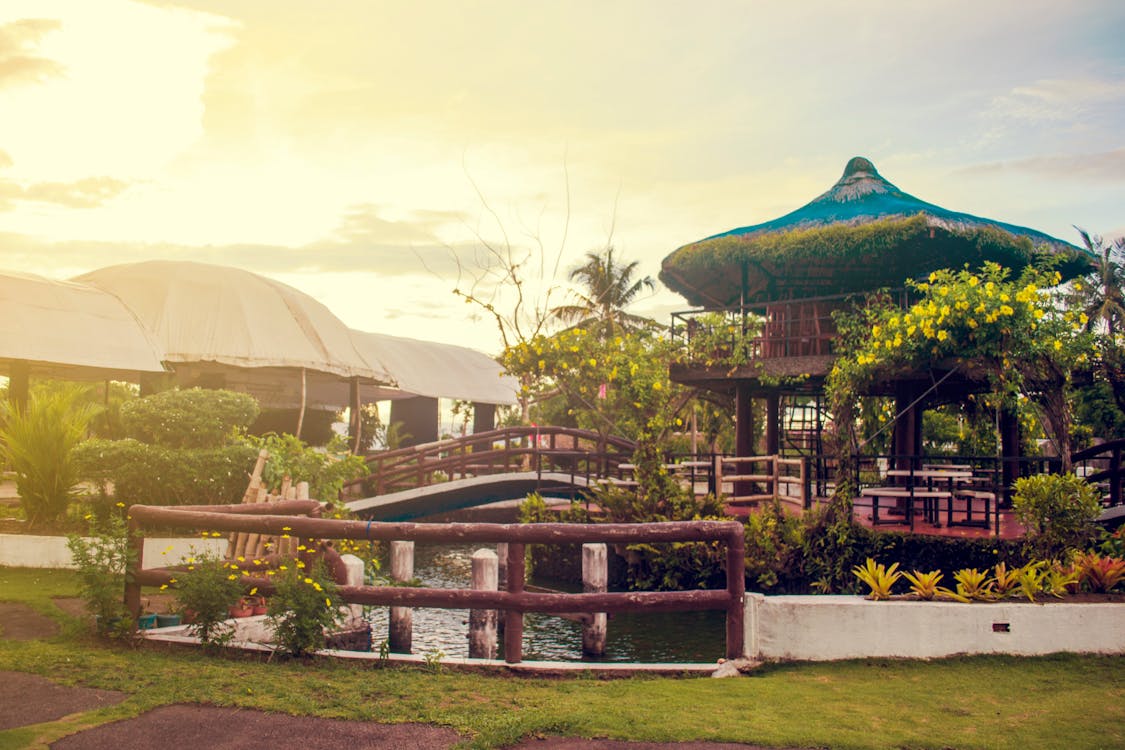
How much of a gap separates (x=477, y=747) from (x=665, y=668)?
2.66 metres

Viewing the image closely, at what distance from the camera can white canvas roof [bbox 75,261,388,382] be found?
21812 mm

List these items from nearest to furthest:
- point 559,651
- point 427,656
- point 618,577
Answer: point 427,656, point 559,651, point 618,577

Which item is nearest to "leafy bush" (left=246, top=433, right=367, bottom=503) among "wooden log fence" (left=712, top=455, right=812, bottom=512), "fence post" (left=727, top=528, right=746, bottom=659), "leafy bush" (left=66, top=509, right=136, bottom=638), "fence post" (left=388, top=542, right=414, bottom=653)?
"fence post" (left=388, top=542, right=414, bottom=653)

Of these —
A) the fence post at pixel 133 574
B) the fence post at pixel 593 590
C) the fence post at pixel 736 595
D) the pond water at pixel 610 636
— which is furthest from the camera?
the pond water at pixel 610 636

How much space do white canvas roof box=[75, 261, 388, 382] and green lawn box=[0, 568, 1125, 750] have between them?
1482 centimetres

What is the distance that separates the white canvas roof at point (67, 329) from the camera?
17953mm

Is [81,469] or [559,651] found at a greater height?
[81,469]

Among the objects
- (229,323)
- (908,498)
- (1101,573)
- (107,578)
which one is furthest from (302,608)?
(229,323)

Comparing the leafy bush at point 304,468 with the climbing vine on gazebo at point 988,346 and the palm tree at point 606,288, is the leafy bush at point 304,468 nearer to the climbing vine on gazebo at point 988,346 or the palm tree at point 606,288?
the climbing vine on gazebo at point 988,346

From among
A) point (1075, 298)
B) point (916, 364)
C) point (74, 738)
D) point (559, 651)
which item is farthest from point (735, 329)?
point (1075, 298)

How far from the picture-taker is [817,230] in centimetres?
1705

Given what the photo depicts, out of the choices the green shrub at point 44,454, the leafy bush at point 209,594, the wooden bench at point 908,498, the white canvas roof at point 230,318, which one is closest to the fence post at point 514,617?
the leafy bush at point 209,594

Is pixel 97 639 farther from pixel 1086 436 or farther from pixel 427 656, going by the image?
pixel 1086 436

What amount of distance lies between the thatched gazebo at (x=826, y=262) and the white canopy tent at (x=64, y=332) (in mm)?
11372
